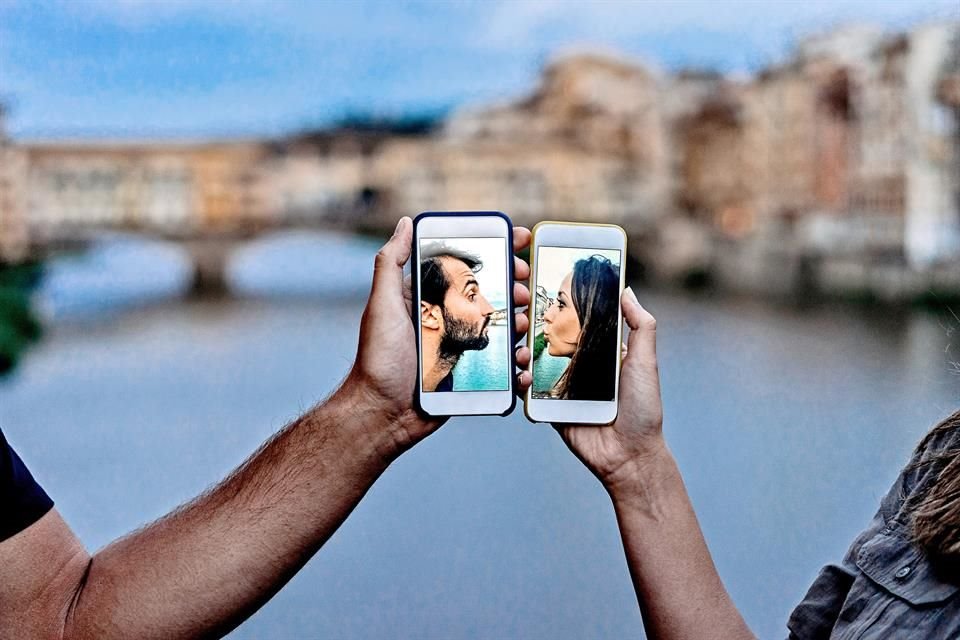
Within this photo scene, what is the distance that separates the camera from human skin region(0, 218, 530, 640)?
1.90 feet

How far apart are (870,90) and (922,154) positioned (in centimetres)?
39

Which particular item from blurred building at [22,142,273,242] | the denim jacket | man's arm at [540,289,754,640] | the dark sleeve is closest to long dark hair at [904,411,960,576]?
the denim jacket

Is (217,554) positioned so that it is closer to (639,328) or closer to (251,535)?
(251,535)

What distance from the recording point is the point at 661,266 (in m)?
6.14

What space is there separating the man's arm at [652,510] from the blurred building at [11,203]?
543 centimetres

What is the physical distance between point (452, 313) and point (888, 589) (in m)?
0.23

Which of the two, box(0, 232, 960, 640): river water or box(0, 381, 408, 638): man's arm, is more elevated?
box(0, 381, 408, 638): man's arm

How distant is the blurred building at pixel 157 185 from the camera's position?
19.0 ft

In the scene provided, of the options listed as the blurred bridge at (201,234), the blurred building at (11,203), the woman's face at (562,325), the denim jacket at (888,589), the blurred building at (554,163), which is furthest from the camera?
the blurred building at (554,163)

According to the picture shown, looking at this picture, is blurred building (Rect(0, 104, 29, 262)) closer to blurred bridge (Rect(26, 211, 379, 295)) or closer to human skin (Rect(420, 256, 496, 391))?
blurred bridge (Rect(26, 211, 379, 295))

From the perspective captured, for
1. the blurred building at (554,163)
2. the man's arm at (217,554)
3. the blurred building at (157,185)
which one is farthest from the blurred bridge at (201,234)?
the man's arm at (217,554)

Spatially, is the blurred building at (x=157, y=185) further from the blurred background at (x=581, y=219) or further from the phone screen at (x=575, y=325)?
the phone screen at (x=575, y=325)

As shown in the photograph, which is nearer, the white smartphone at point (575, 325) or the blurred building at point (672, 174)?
the white smartphone at point (575, 325)

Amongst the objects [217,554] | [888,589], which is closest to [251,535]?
[217,554]
